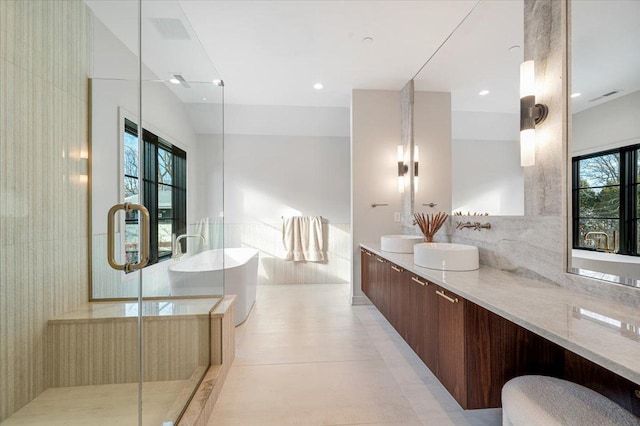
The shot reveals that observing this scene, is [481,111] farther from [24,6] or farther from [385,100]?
[24,6]

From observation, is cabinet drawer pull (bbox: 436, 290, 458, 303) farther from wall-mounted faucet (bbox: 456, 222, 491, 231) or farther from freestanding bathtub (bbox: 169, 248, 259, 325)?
freestanding bathtub (bbox: 169, 248, 259, 325)

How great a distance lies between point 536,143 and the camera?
4.74 ft

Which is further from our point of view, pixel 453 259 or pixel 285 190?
pixel 285 190

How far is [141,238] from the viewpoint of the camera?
4.13 feet

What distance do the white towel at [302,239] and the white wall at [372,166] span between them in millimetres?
1026

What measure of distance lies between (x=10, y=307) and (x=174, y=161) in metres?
0.96

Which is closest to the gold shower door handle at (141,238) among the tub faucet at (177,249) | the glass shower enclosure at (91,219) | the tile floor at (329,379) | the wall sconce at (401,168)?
the glass shower enclosure at (91,219)

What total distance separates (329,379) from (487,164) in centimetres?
184

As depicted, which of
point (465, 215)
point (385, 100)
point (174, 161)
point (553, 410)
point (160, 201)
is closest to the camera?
point (553, 410)

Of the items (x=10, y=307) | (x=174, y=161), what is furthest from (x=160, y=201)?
(x=10, y=307)

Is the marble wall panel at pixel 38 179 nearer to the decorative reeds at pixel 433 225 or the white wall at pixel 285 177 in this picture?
the decorative reeds at pixel 433 225

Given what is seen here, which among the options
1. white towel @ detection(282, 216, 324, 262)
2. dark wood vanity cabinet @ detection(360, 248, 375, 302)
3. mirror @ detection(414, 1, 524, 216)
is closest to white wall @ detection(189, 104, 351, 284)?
white towel @ detection(282, 216, 324, 262)

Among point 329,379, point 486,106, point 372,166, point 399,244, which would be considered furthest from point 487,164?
point 329,379

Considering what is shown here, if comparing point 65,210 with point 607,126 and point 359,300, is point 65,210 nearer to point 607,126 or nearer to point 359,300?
point 607,126
